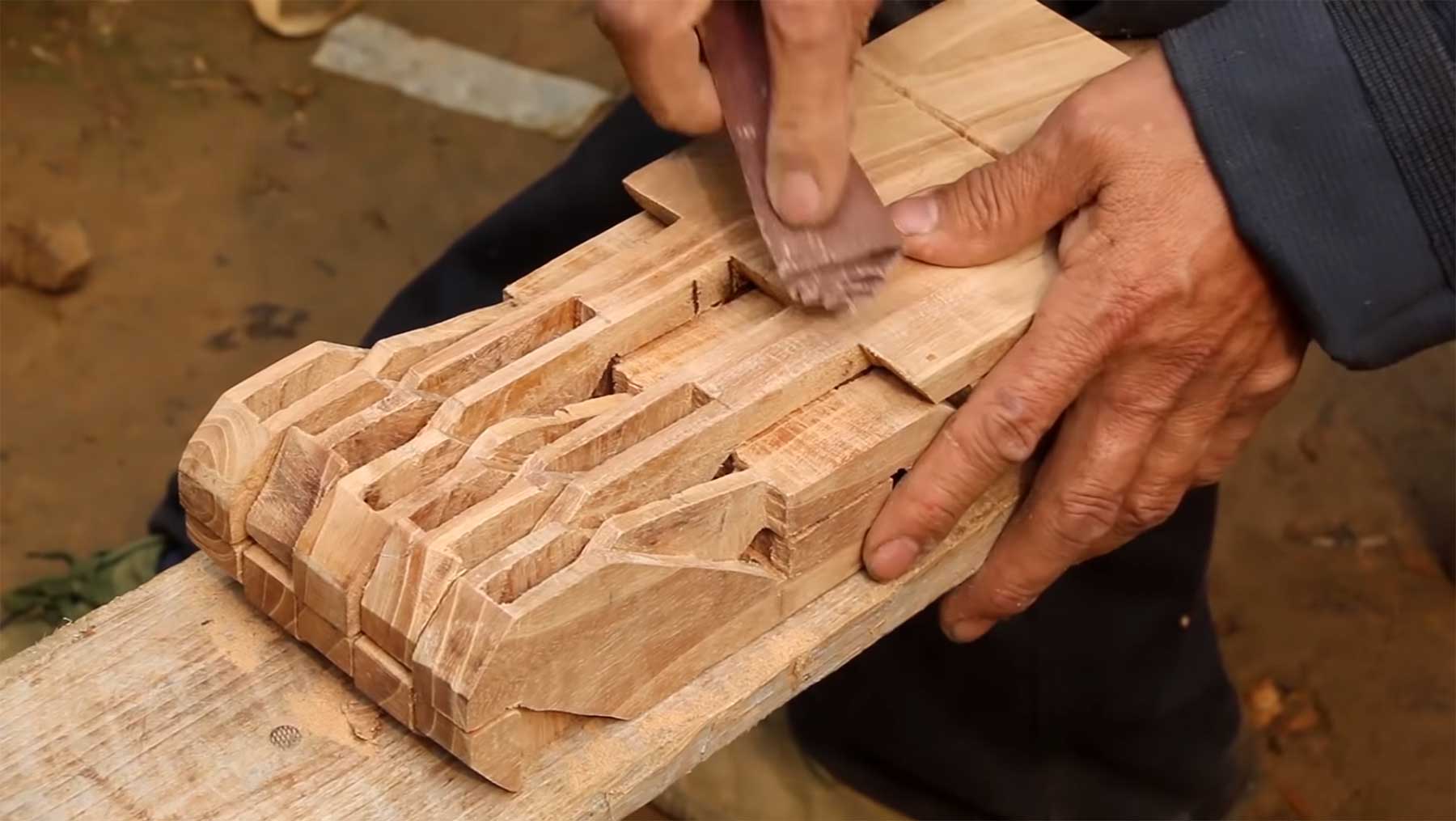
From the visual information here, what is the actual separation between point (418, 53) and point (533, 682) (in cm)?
389

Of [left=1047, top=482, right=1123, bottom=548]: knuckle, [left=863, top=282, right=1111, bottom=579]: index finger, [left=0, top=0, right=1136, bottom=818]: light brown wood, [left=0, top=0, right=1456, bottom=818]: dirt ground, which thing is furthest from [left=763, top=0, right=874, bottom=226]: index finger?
[left=0, top=0, right=1456, bottom=818]: dirt ground

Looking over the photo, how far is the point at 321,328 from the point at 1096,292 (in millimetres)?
2910

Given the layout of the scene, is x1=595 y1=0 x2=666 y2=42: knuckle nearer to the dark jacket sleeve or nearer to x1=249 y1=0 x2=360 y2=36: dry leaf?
the dark jacket sleeve

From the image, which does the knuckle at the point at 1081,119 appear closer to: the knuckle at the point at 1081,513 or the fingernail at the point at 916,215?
the fingernail at the point at 916,215

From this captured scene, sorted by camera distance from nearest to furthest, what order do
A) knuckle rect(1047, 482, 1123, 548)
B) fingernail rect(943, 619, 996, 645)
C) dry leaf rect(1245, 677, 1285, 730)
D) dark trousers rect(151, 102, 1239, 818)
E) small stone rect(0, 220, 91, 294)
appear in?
knuckle rect(1047, 482, 1123, 548)
fingernail rect(943, 619, 996, 645)
dark trousers rect(151, 102, 1239, 818)
dry leaf rect(1245, 677, 1285, 730)
small stone rect(0, 220, 91, 294)

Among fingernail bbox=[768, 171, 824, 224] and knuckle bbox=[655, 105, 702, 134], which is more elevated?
knuckle bbox=[655, 105, 702, 134]

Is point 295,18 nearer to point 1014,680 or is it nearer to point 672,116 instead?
point 1014,680

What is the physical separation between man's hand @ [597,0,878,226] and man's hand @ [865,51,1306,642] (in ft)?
0.53

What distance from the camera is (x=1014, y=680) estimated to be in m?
2.86

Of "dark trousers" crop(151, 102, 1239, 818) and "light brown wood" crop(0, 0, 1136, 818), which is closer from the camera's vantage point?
"light brown wood" crop(0, 0, 1136, 818)

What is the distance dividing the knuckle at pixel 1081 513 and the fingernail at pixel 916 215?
373 millimetres

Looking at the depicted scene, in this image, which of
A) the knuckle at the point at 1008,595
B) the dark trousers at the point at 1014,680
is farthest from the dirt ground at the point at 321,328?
the knuckle at the point at 1008,595

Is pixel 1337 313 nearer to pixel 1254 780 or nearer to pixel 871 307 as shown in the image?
pixel 871 307

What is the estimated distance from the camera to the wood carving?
4.61 ft
